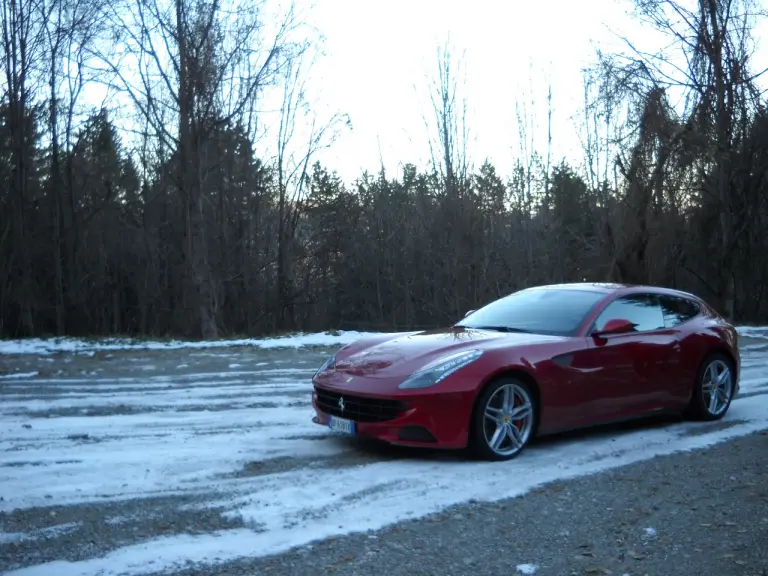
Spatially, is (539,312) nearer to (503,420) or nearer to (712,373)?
(503,420)

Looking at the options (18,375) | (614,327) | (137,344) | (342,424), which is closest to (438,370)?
(342,424)

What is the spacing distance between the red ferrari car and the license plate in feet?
0.04

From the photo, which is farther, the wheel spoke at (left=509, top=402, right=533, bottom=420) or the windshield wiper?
the windshield wiper

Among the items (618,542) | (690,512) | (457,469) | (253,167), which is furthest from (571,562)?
(253,167)

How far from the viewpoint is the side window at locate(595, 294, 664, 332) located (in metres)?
7.34

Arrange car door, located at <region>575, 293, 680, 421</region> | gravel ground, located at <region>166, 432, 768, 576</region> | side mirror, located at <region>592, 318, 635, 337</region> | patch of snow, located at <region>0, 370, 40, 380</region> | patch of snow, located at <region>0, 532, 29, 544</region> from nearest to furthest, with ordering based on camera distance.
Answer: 1. gravel ground, located at <region>166, 432, 768, 576</region>
2. patch of snow, located at <region>0, 532, 29, 544</region>
3. car door, located at <region>575, 293, 680, 421</region>
4. side mirror, located at <region>592, 318, 635, 337</region>
5. patch of snow, located at <region>0, 370, 40, 380</region>

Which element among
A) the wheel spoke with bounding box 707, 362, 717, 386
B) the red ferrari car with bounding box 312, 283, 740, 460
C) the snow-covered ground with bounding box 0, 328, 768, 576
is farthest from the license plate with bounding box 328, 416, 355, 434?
the wheel spoke with bounding box 707, 362, 717, 386

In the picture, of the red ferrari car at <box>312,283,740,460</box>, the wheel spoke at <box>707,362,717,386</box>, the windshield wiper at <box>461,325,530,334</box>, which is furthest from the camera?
the wheel spoke at <box>707,362,717,386</box>

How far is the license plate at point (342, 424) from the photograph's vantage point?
630cm

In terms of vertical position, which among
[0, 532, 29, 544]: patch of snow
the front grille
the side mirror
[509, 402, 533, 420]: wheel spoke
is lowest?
[0, 532, 29, 544]: patch of snow

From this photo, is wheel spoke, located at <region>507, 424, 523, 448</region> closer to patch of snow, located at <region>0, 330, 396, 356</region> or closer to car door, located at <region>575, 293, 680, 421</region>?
car door, located at <region>575, 293, 680, 421</region>

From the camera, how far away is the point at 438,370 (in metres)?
6.16

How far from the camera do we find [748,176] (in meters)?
29.2

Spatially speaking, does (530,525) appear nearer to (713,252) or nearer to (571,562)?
(571,562)
